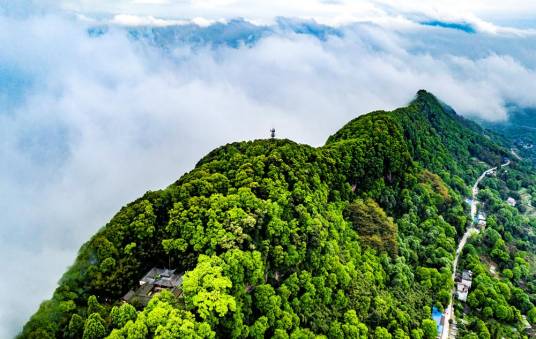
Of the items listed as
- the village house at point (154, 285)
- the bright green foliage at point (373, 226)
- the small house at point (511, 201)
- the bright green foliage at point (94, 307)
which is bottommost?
the small house at point (511, 201)

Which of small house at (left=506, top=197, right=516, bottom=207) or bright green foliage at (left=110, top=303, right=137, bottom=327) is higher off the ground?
bright green foliage at (left=110, top=303, right=137, bottom=327)

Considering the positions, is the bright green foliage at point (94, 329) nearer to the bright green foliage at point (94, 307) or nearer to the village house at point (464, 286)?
the bright green foliage at point (94, 307)

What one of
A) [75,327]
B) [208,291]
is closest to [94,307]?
[75,327]

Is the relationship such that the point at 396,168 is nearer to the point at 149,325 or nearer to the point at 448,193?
the point at 448,193

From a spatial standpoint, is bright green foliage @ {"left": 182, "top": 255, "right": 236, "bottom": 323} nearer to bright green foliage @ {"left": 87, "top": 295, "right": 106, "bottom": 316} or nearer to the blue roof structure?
bright green foliage @ {"left": 87, "top": 295, "right": 106, "bottom": 316}

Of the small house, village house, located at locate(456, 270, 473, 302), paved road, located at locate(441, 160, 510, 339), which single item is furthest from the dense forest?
the small house

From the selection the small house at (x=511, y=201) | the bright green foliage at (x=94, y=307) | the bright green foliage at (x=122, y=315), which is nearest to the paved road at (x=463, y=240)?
the small house at (x=511, y=201)
